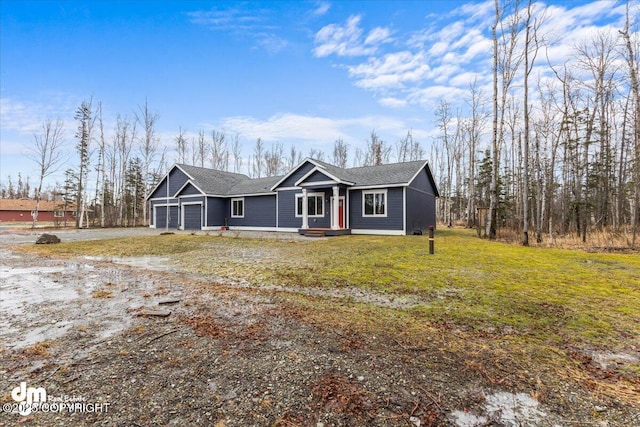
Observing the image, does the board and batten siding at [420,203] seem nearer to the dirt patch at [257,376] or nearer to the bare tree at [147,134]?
the dirt patch at [257,376]

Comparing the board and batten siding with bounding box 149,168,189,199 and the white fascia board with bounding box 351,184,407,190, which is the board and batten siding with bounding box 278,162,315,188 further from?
the board and batten siding with bounding box 149,168,189,199

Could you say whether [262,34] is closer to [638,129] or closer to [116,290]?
[116,290]

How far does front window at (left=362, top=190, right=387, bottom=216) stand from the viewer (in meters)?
17.5

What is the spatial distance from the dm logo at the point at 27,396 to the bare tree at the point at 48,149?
34.9 m

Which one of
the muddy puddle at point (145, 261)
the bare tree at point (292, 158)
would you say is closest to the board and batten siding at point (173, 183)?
the muddy puddle at point (145, 261)

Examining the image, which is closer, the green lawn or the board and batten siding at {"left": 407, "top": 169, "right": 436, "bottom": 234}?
the green lawn

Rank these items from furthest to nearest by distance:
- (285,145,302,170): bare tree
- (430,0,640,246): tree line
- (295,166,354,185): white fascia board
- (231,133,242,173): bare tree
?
1. (285,145,302,170): bare tree
2. (231,133,242,173): bare tree
3. (295,166,354,185): white fascia board
4. (430,0,640,246): tree line

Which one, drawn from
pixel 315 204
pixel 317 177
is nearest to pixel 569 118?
pixel 317 177

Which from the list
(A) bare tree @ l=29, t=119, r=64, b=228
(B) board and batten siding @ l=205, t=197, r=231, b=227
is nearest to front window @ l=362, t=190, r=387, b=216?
(B) board and batten siding @ l=205, t=197, r=231, b=227

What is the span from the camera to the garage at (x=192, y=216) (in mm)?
22656

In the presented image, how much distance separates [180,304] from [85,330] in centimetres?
119

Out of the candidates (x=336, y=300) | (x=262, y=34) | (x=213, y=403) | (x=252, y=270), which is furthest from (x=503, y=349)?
(x=262, y=34)

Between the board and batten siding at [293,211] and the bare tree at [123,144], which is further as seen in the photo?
the bare tree at [123,144]

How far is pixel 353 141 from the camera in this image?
1745 inches
